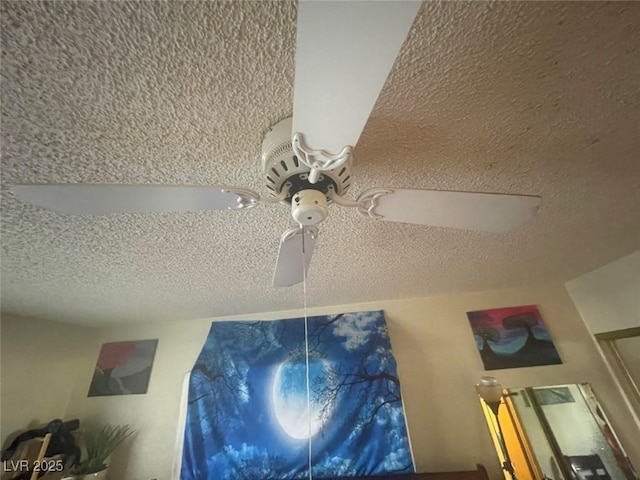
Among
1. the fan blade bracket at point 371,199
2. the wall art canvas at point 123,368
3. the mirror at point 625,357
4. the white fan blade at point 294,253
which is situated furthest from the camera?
the wall art canvas at point 123,368

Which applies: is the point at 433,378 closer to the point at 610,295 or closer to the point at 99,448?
the point at 610,295

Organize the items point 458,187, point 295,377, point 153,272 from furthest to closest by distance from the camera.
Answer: point 295,377
point 153,272
point 458,187

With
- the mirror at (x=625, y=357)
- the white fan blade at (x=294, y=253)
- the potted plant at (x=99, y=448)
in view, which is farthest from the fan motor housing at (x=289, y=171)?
the potted plant at (x=99, y=448)

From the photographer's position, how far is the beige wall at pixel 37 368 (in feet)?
5.39

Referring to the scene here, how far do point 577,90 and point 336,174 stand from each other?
2.05 feet

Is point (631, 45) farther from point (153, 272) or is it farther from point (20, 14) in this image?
point (153, 272)

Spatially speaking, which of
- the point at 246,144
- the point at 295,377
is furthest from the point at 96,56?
the point at 295,377

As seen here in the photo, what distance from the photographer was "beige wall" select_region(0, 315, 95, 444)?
164cm

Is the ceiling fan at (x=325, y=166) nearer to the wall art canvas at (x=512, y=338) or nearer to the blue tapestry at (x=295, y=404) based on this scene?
the blue tapestry at (x=295, y=404)

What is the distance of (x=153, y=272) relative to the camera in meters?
1.33

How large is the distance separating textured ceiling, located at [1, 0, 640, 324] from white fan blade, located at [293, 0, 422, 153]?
0.67 ft

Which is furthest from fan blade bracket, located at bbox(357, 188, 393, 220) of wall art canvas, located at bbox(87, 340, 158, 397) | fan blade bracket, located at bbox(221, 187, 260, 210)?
wall art canvas, located at bbox(87, 340, 158, 397)

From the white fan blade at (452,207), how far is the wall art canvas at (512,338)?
1.41 m

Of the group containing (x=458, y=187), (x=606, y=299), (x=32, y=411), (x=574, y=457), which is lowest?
(x=574, y=457)
